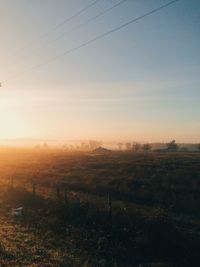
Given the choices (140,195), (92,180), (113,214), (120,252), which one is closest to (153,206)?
(140,195)

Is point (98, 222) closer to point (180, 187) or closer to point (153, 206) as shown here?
point (153, 206)

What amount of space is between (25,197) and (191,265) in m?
20.3

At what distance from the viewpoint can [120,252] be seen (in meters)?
17.4

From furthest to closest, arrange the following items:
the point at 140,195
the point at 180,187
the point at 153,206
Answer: the point at 180,187
the point at 140,195
the point at 153,206

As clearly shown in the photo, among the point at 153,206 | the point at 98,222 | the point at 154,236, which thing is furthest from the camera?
the point at 153,206

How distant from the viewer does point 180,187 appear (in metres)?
39.2

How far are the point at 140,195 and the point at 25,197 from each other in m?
11.6

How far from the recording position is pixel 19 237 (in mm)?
20016

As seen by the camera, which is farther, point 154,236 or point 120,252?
point 154,236

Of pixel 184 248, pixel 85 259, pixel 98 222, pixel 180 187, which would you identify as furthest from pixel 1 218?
pixel 180 187

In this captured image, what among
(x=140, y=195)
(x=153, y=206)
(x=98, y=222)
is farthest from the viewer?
(x=140, y=195)

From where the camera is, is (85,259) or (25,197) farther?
(25,197)

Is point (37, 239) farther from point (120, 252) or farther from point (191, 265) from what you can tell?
point (191, 265)

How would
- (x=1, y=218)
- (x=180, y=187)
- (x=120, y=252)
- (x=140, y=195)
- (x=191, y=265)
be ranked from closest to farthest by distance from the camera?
(x=191, y=265) → (x=120, y=252) → (x=1, y=218) → (x=140, y=195) → (x=180, y=187)
